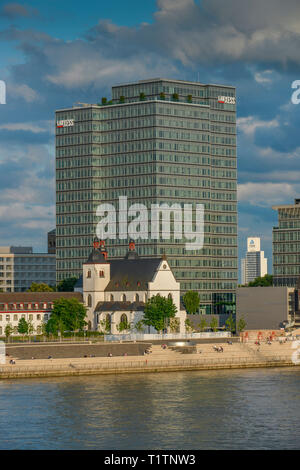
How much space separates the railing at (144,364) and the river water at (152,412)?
177 inches

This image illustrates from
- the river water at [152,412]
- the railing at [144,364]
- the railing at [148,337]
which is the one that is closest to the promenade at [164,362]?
the railing at [144,364]

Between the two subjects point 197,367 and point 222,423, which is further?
point 197,367

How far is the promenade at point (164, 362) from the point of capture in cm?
15250

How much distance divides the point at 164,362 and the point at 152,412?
171 feet

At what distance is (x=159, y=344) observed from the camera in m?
179

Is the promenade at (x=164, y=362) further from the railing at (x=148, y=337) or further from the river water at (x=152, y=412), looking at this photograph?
the railing at (x=148, y=337)

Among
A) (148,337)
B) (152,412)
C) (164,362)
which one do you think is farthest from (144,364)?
(152,412)

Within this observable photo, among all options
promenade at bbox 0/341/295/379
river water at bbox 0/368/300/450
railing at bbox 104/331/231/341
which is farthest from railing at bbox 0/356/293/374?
railing at bbox 104/331/231/341

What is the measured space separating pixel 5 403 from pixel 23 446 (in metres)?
25.9

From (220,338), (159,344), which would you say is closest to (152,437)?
(159,344)

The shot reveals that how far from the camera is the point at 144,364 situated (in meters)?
162

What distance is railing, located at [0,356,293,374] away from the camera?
496 ft

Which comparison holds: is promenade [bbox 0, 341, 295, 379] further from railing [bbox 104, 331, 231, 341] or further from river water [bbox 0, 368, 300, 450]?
railing [bbox 104, 331, 231, 341]
